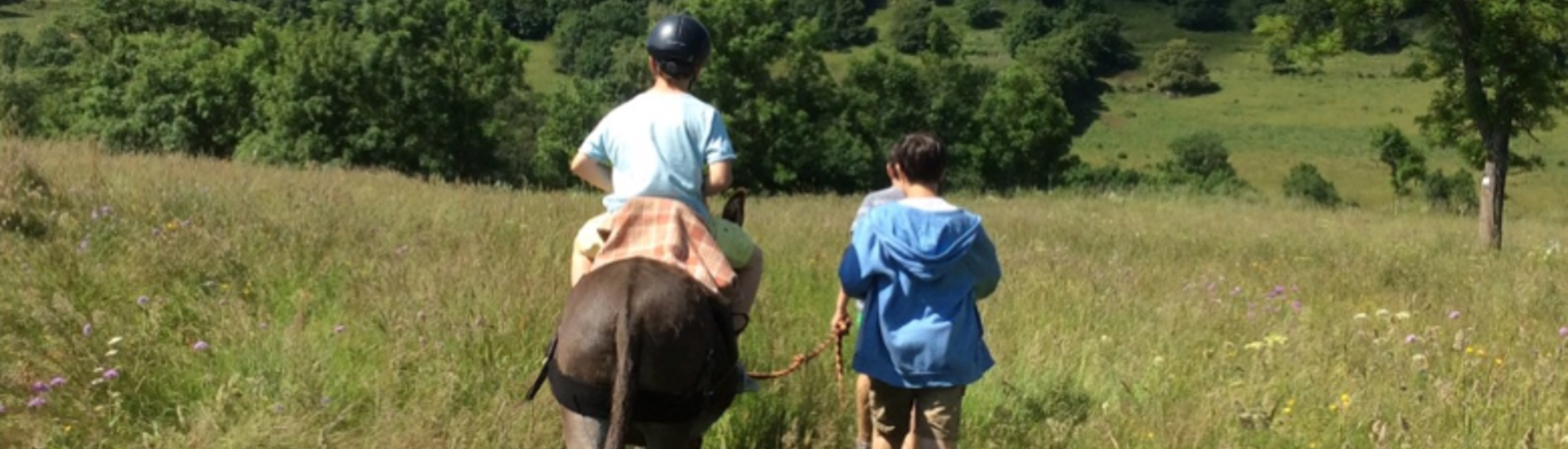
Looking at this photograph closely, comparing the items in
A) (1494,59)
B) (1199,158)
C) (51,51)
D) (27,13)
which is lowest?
(1199,158)

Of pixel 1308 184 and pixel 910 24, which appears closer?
pixel 1308 184

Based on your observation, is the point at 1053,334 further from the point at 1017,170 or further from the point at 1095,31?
the point at 1095,31

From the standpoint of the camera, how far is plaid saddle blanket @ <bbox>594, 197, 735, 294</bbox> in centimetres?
336

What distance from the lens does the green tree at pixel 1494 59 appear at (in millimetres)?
16141

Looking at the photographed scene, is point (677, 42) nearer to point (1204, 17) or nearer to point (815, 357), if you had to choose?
point (815, 357)

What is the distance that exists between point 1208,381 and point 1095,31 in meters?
123

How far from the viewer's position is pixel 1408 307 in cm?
748

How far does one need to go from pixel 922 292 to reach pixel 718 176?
3.43ft

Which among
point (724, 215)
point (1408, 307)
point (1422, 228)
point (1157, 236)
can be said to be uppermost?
point (724, 215)

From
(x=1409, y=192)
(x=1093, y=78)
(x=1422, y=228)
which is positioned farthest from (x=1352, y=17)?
(x=1093, y=78)

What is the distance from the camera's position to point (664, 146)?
3598 mm

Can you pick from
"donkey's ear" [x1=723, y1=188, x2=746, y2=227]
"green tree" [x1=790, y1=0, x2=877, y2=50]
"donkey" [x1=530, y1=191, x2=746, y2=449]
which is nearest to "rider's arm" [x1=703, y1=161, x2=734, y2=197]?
"donkey's ear" [x1=723, y1=188, x2=746, y2=227]

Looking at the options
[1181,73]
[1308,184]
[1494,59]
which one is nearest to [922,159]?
[1494,59]

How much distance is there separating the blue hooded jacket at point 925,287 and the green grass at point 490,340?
0.63 meters
